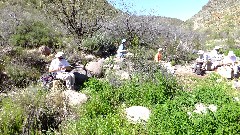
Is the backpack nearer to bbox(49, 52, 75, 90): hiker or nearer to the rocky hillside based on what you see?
bbox(49, 52, 75, 90): hiker

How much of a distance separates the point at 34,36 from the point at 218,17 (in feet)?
129

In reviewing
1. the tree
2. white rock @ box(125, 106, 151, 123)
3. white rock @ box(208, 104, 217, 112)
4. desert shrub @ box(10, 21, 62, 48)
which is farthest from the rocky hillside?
white rock @ box(125, 106, 151, 123)

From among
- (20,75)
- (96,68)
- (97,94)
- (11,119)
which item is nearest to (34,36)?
(96,68)

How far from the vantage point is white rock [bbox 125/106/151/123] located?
792 centimetres

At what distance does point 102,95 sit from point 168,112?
2.23 meters

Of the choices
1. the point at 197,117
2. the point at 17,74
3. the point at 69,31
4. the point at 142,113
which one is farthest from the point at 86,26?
the point at 197,117

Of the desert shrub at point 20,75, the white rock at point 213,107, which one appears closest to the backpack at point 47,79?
the desert shrub at point 20,75

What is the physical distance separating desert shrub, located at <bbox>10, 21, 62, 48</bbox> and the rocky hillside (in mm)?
30980

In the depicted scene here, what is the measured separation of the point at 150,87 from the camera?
9.29m

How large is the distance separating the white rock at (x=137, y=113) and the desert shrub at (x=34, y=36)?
9891 mm

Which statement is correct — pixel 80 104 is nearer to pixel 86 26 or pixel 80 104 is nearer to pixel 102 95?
pixel 102 95

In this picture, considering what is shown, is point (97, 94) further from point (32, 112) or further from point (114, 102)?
point (32, 112)

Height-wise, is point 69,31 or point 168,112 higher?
point 69,31

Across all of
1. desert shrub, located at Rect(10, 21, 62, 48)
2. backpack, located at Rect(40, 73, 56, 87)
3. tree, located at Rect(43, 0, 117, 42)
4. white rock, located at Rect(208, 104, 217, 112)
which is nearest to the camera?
white rock, located at Rect(208, 104, 217, 112)
